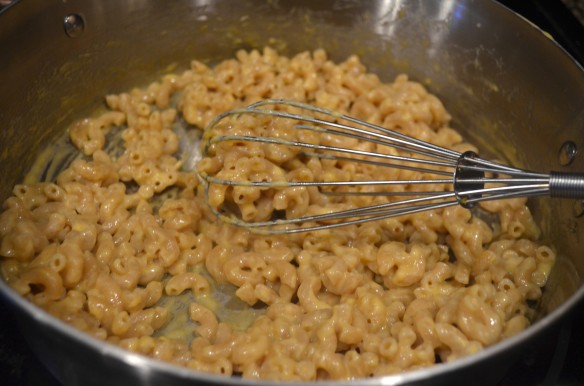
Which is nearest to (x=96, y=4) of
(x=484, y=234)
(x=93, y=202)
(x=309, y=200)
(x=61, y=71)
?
(x=61, y=71)

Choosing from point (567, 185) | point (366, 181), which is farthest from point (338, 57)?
point (567, 185)

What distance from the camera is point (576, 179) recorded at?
4.35 feet

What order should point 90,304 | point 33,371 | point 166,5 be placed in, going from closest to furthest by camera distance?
point 33,371 → point 90,304 → point 166,5

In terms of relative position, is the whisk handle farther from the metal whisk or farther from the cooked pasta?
the cooked pasta

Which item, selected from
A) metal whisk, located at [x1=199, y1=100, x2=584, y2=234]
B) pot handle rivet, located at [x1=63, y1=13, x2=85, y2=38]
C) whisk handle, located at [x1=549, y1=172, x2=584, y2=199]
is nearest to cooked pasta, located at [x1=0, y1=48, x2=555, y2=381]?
metal whisk, located at [x1=199, y1=100, x2=584, y2=234]

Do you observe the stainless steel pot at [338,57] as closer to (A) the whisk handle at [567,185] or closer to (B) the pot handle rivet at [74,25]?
(B) the pot handle rivet at [74,25]

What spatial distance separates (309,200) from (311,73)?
0.57 meters

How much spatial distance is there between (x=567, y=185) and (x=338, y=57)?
49.0 inches

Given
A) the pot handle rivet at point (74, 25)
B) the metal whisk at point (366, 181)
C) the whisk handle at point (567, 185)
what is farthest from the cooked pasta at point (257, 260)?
Result: the whisk handle at point (567, 185)

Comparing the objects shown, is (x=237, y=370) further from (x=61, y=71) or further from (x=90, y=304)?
(x=61, y=71)

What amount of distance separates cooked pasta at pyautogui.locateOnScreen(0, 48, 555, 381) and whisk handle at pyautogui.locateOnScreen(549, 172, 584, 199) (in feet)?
1.23

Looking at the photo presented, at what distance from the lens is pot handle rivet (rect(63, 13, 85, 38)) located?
201 cm

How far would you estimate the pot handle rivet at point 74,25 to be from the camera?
2014 mm

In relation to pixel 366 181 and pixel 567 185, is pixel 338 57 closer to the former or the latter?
pixel 366 181
